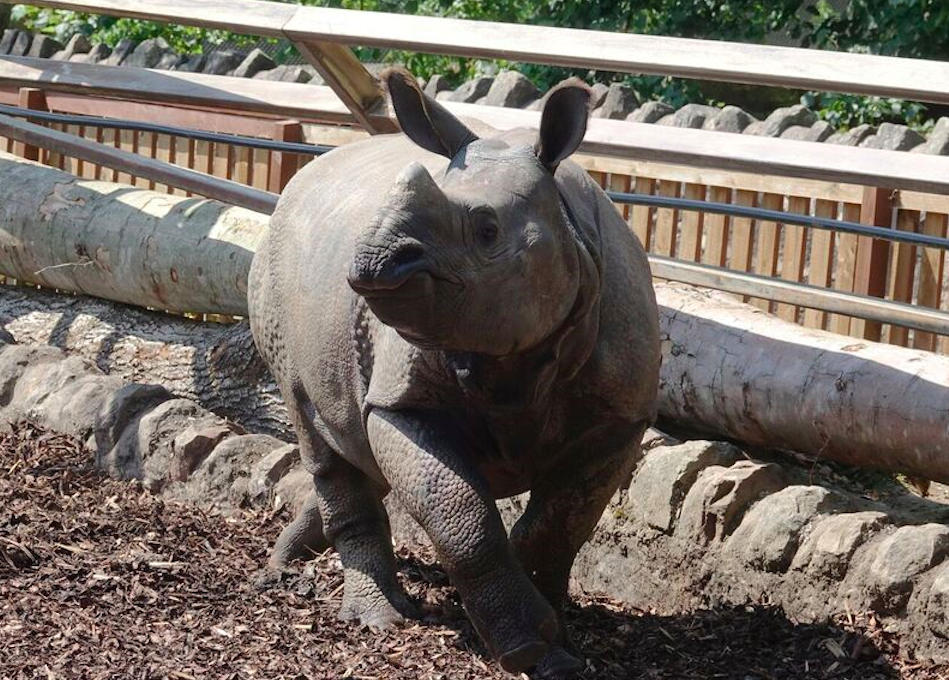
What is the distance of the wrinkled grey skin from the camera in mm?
3820

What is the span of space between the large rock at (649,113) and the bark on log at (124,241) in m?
2.13

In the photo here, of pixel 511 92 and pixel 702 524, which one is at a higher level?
pixel 511 92

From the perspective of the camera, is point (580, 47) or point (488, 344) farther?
point (580, 47)

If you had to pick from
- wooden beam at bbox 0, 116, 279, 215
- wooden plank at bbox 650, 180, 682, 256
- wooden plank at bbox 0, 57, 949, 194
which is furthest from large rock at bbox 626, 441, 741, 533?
wooden plank at bbox 650, 180, 682, 256

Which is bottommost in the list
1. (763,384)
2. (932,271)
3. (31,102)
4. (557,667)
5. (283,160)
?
(557,667)

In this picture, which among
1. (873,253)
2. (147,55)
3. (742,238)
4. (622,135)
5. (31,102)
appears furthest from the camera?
(147,55)

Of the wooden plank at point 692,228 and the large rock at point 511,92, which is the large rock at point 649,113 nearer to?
the large rock at point 511,92

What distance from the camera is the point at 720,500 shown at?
17.5 feet

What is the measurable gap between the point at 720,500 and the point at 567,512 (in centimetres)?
99

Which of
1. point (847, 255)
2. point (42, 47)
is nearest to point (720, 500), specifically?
point (847, 255)

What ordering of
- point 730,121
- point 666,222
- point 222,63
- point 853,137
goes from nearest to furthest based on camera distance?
point 666,222 → point 853,137 → point 730,121 → point 222,63

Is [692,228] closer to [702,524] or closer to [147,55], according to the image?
[702,524]

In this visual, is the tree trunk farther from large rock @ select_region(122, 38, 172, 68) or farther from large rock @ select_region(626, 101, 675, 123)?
large rock @ select_region(122, 38, 172, 68)

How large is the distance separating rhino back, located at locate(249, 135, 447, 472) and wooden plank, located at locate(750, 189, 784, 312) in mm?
2791
